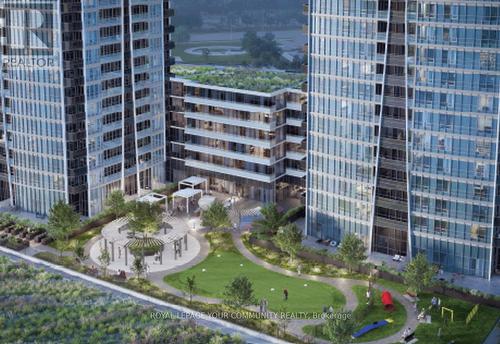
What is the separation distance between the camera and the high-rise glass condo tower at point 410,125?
99.9 m

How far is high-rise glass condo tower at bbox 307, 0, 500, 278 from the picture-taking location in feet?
328

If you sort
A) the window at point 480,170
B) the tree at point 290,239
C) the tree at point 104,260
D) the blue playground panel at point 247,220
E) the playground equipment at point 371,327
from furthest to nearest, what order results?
the blue playground panel at point 247,220 < the tree at point 290,239 < the tree at point 104,260 < the window at point 480,170 < the playground equipment at point 371,327

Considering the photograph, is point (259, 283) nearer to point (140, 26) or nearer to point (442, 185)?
point (442, 185)

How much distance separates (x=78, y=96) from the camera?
12212 centimetres

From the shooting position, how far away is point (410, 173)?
107 meters

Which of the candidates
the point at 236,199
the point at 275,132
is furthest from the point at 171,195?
the point at 275,132

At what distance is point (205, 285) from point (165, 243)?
11.5m

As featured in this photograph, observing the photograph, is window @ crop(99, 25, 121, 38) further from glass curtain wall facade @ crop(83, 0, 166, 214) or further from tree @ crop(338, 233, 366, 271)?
tree @ crop(338, 233, 366, 271)

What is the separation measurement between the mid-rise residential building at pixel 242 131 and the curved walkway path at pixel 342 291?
50.7ft

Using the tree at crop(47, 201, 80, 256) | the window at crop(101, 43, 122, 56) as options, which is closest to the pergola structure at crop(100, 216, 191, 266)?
the tree at crop(47, 201, 80, 256)

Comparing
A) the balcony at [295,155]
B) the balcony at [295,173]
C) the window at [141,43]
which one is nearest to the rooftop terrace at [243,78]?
the window at [141,43]

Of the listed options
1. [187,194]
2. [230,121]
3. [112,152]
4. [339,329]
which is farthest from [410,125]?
[112,152]

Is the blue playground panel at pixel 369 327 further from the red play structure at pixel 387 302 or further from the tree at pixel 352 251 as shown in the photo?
the tree at pixel 352 251

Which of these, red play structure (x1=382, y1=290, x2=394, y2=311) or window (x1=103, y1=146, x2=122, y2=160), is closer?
red play structure (x1=382, y1=290, x2=394, y2=311)
